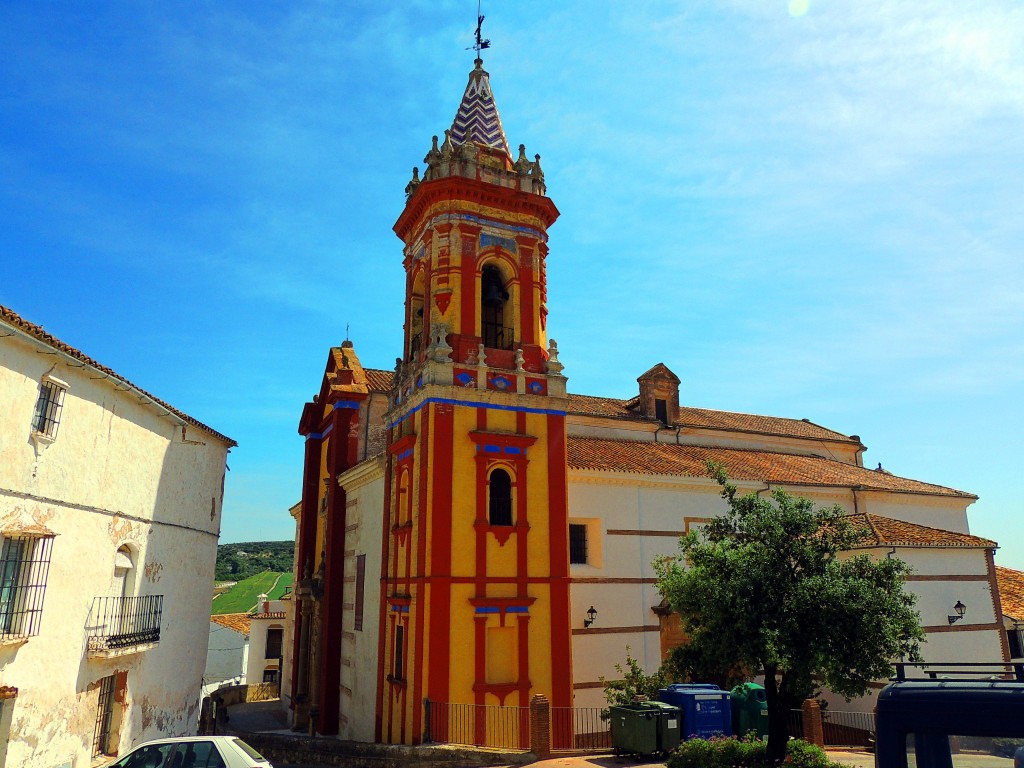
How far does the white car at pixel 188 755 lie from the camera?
10.2 metres

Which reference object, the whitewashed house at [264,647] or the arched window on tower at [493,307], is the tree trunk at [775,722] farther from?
the whitewashed house at [264,647]

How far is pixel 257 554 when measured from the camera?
129750 millimetres

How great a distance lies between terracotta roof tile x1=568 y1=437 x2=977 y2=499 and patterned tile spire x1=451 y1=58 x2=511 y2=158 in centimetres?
1038

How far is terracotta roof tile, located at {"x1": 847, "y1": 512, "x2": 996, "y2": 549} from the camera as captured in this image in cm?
2175

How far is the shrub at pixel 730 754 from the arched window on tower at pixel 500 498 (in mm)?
7006

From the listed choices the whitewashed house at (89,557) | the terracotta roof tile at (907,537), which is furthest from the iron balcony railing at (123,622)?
the terracotta roof tile at (907,537)

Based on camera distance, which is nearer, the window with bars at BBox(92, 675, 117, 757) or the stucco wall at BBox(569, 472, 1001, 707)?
the window with bars at BBox(92, 675, 117, 757)

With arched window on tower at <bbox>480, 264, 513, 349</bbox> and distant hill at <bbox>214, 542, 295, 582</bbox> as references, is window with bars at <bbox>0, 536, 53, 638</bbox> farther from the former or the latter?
distant hill at <bbox>214, 542, 295, 582</bbox>

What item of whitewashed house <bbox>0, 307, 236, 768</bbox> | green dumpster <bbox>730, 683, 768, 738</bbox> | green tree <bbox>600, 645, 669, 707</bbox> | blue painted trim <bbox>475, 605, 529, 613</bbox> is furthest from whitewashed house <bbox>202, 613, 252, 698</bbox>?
green dumpster <bbox>730, 683, 768, 738</bbox>

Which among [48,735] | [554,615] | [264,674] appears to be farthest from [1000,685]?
[264,674]

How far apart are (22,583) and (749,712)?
49.9ft

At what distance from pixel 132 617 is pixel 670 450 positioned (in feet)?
60.3

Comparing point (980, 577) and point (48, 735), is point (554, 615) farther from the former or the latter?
point (980, 577)

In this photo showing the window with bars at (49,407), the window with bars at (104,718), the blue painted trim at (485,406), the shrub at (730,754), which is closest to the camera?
the window with bars at (49,407)
